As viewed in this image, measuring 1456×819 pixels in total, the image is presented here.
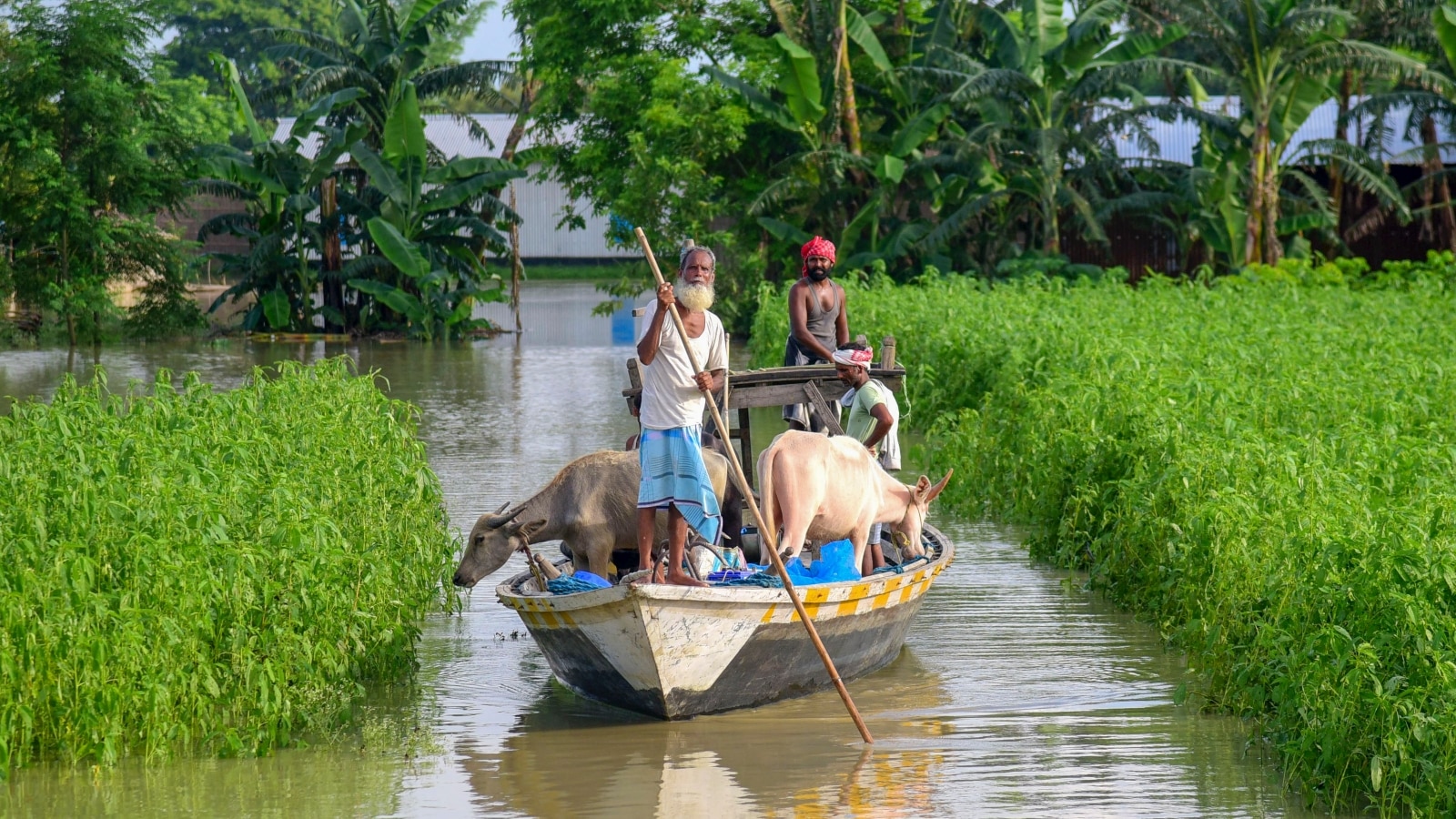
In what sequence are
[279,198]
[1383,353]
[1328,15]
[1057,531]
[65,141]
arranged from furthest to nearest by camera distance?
[279,198] → [65,141] → [1328,15] → [1383,353] → [1057,531]

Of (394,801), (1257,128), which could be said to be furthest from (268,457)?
(1257,128)

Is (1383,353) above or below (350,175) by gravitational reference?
below

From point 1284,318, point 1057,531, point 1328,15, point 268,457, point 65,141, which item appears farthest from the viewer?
point 65,141

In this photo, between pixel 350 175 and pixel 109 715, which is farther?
pixel 350 175

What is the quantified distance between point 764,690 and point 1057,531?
13.7ft

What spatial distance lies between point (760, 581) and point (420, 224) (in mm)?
22020

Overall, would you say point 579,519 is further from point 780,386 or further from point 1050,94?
point 1050,94

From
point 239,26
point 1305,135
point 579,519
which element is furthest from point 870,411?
point 239,26

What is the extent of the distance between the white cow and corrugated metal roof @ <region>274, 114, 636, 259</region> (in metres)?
40.0

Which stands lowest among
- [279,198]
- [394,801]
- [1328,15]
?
[394,801]

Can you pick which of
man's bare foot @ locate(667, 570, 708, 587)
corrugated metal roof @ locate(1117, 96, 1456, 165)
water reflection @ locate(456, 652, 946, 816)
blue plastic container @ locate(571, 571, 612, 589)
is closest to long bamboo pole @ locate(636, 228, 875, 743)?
water reflection @ locate(456, 652, 946, 816)

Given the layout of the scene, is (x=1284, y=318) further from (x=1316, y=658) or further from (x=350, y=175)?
(x=350, y=175)

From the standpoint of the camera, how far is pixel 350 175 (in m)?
30.5

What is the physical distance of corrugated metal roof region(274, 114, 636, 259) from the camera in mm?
49531
